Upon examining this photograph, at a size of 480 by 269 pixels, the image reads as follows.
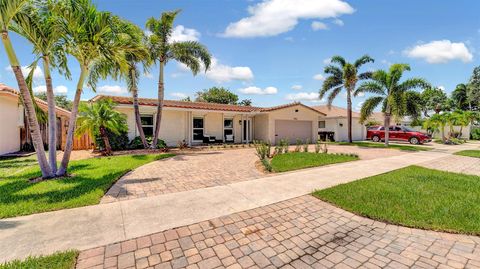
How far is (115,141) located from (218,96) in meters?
34.6

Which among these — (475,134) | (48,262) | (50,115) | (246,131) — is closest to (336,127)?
(246,131)

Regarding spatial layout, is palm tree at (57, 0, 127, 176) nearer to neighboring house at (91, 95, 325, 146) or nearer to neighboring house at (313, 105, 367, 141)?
neighboring house at (91, 95, 325, 146)

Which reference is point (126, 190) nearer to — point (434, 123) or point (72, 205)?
point (72, 205)

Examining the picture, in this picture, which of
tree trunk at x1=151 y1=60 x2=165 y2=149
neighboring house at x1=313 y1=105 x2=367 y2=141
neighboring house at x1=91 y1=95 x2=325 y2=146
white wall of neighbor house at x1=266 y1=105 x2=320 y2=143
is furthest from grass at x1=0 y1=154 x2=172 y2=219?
neighboring house at x1=313 y1=105 x2=367 y2=141

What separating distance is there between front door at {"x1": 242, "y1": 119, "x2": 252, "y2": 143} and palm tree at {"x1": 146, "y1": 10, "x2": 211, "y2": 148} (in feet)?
23.6

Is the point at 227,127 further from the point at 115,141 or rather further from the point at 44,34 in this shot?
the point at 44,34

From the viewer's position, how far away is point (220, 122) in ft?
64.0

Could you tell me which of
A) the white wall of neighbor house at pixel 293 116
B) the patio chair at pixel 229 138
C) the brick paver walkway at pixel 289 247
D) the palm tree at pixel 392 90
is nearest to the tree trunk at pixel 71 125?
the brick paver walkway at pixel 289 247

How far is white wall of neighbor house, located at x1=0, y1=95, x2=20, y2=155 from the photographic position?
460 inches

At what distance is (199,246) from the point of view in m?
3.30

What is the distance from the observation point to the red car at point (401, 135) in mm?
21125

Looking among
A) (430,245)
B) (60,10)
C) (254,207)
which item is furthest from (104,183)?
(430,245)

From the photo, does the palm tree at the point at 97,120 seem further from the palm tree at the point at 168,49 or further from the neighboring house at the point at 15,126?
the palm tree at the point at 168,49

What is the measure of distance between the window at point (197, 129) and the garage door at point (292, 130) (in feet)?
21.8
